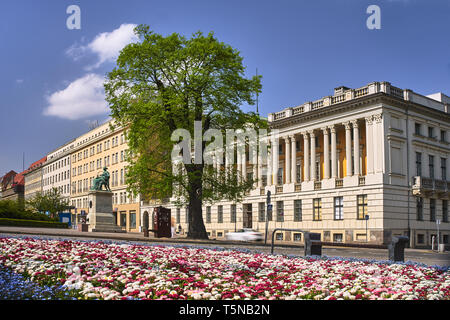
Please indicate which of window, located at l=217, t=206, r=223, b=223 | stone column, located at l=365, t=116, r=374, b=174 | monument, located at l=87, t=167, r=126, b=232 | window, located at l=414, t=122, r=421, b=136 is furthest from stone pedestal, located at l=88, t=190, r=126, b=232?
window, located at l=414, t=122, r=421, b=136

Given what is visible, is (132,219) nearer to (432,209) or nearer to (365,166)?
(365,166)

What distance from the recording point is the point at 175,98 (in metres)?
33.7

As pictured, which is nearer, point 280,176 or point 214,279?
point 214,279

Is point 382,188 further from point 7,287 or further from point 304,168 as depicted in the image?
point 7,287

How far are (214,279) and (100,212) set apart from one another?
41.6 metres

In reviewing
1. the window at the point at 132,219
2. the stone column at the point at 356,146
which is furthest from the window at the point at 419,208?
the window at the point at 132,219

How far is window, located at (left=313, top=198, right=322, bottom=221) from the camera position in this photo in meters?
57.2

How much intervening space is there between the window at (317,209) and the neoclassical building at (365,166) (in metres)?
0.11

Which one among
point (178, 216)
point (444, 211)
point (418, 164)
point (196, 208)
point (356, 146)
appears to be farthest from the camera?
point (178, 216)

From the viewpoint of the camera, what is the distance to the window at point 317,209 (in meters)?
57.2

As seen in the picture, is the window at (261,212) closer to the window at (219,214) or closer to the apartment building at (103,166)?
the window at (219,214)

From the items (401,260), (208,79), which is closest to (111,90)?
(208,79)

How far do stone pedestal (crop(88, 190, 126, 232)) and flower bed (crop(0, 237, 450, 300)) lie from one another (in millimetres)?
35927

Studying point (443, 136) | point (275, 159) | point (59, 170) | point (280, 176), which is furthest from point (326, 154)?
point (59, 170)
